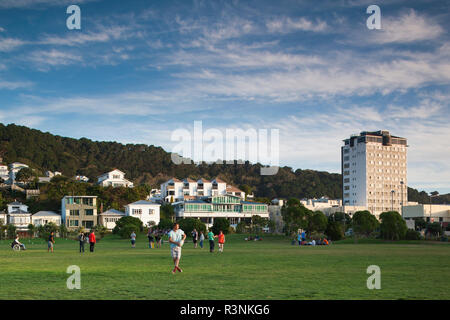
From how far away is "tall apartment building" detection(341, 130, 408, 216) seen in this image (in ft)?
618

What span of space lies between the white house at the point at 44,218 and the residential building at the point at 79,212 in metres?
1.23

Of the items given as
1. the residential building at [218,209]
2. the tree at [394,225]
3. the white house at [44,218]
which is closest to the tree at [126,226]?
the white house at [44,218]

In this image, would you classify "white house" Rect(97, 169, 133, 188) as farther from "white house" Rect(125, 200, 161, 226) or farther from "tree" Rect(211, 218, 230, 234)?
"tree" Rect(211, 218, 230, 234)

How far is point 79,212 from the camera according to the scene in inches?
4144

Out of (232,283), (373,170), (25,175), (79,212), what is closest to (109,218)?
(79,212)

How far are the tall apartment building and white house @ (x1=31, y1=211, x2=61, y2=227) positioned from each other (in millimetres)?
114975

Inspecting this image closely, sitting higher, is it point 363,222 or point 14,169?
point 14,169

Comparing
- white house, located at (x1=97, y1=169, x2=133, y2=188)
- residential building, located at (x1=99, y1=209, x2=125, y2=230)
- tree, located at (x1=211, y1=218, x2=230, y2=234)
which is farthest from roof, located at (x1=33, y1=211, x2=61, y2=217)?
white house, located at (x1=97, y1=169, x2=133, y2=188)

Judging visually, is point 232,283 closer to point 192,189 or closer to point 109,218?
point 109,218

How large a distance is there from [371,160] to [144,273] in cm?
17850

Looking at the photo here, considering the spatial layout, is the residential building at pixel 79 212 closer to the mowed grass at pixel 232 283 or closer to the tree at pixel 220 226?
the tree at pixel 220 226

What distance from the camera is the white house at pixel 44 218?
341ft

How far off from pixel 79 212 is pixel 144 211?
526 inches
